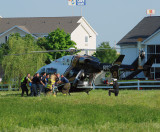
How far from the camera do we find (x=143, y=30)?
5903 cm

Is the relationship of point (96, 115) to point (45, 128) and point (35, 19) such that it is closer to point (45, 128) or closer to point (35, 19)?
point (45, 128)

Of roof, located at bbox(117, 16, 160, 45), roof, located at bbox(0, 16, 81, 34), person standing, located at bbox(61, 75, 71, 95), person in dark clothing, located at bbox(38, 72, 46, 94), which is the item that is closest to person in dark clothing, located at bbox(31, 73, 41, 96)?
person in dark clothing, located at bbox(38, 72, 46, 94)

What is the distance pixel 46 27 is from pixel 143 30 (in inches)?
913

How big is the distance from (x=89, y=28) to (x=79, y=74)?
194 feet

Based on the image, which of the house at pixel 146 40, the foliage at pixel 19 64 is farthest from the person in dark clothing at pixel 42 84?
the house at pixel 146 40

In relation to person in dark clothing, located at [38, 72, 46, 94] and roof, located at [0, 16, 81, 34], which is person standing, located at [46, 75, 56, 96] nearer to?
person in dark clothing, located at [38, 72, 46, 94]

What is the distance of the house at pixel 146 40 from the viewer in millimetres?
54031

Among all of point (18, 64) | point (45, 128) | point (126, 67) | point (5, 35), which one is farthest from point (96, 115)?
point (5, 35)

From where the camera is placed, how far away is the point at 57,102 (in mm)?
22516

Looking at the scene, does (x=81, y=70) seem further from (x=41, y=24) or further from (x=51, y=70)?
(x=41, y=24)

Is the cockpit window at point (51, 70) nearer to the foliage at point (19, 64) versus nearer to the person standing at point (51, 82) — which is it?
the person standing at point (51, 82)

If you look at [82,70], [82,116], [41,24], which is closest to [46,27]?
[41,24]

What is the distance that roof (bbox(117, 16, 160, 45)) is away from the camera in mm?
57500

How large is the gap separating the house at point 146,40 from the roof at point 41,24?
1803 centimetres
